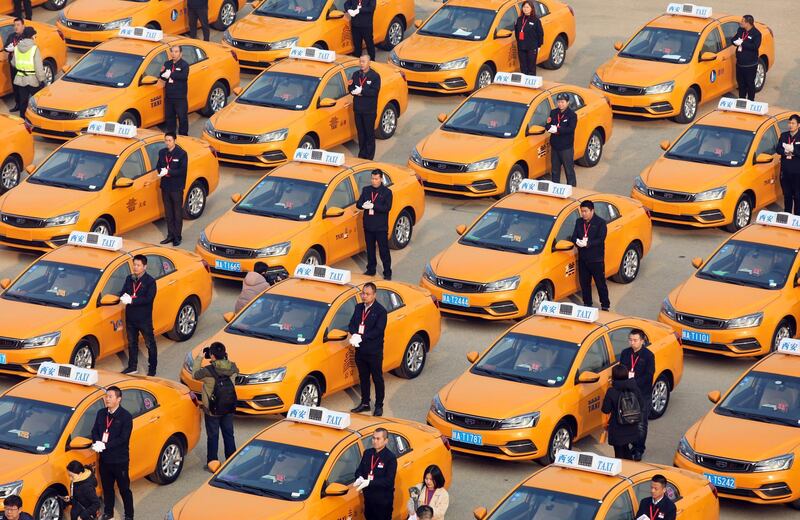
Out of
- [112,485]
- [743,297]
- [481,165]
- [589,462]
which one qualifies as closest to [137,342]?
[112,485]

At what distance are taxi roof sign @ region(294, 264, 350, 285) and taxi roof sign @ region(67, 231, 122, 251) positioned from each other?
2.55 metres

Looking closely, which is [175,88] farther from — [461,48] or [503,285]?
[503,285]

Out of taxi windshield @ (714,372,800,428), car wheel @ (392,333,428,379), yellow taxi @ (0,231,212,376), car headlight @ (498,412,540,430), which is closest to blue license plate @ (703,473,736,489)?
taxi windshield @ (714,372,800,428)

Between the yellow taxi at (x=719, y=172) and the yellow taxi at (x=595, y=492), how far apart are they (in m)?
9.68

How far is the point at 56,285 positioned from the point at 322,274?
11.8 feet

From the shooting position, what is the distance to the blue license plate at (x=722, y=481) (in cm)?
2481

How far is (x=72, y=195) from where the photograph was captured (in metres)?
31.8

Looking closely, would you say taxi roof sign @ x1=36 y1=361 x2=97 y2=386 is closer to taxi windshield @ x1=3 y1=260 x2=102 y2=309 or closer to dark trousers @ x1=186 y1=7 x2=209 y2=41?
taxi windshield @ x1=3 y1=260 x2=102 y2=309

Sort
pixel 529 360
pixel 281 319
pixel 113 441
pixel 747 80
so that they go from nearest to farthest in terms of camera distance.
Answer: pixel 113 441 < pixel 529 360 < pixel 281 319 < pixel 747 80

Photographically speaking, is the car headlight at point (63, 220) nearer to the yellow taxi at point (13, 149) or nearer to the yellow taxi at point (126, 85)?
the yellow taxi at point (13, 149)

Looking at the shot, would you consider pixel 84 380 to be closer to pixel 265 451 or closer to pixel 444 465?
pixel 265 451

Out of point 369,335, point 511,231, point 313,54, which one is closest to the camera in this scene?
point 369,335

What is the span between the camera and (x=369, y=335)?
2711 cm

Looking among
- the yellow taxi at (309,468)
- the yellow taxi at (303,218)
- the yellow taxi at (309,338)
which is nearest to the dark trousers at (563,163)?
the yellow taxi at (303,218)
